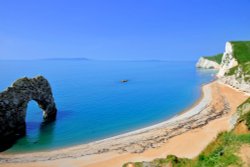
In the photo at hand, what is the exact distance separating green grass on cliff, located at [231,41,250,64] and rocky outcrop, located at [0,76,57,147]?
81.1 meters

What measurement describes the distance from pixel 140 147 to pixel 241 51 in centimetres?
8911

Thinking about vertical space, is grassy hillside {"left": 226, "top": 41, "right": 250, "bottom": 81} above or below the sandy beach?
above

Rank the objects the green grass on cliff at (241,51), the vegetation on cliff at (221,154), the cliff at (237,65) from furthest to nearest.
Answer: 1. the green grass on cliff at (241,51)
2. the cliff at (237,65)
3. the vegetation on cliff at (221,154)

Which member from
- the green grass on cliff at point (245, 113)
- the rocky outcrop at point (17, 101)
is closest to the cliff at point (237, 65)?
the green grass on cliff at point (245, 113)

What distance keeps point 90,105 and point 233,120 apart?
45908 millimetres

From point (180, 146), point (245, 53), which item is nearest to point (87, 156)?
point (180, 146)

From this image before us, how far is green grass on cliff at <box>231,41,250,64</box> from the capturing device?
10432cm

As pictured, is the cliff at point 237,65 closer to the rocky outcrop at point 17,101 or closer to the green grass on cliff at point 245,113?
the green grass on cliff at point 245,113

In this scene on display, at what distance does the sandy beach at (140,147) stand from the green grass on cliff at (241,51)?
62482 millimetres

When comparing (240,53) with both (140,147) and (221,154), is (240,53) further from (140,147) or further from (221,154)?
(221,154)

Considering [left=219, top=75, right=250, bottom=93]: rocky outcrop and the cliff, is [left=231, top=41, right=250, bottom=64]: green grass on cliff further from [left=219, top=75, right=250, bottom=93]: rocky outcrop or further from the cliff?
[left=219, top=75, right=250, bottom=93]: rocky outcrop

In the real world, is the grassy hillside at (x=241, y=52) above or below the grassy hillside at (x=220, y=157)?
above

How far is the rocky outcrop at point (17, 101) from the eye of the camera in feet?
138

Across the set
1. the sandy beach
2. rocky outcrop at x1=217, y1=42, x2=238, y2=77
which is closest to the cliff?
rocky outcrop at x1=217, y1=42, x2=238, y2=77
